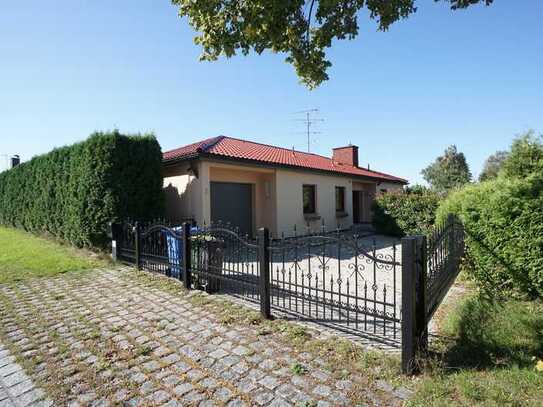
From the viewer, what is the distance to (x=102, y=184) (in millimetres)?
8648

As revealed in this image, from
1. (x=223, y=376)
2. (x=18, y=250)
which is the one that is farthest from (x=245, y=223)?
(x=223, y=376)

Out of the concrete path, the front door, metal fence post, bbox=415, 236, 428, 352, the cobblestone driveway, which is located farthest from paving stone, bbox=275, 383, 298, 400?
the front door

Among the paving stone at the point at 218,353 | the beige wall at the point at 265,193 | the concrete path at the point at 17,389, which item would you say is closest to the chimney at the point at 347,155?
the beige wall at the point at 265,193

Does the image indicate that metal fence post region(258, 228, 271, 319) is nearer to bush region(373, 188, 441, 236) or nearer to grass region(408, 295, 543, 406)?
grass region(408, 295, 543, 406)

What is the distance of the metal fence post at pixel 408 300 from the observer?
2.96 m

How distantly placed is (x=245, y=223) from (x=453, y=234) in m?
7.99

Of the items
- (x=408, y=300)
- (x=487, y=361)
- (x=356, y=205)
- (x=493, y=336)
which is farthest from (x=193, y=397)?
(x=356, y=205)

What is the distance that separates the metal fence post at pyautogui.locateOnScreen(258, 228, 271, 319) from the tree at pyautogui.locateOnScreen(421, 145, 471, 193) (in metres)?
50.4

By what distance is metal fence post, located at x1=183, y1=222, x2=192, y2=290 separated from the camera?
582cm

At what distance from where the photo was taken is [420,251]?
319cm

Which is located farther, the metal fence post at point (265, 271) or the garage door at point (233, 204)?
the garage door at point (233, 204)

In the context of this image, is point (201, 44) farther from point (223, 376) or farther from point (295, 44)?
point (223, 376)

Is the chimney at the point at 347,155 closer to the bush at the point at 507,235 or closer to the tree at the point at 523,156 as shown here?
the tree at the point at 523,156

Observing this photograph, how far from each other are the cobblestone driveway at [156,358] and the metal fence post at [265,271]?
0.40 meters
